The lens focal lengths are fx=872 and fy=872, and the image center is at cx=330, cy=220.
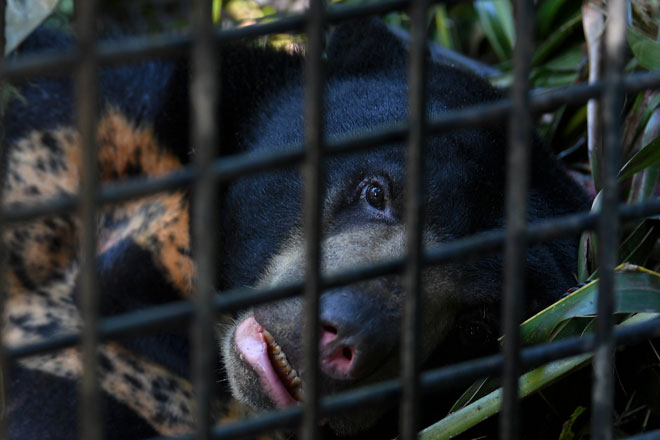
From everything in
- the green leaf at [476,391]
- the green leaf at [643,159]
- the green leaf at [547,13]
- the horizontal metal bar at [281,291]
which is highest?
the green leaf at [547,13]

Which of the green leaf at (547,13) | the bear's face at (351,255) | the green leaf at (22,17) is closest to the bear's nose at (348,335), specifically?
the bear's face at (351,255)

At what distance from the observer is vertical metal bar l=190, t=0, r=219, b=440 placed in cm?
96

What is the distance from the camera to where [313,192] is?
109 cm

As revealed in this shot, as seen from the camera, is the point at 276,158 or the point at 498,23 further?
the point at 498,23

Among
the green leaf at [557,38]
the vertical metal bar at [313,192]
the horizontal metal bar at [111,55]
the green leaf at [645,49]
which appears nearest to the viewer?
the horizontal metal bar at [111,55]

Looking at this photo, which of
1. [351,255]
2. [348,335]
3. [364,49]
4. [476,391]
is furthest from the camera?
[364,49]

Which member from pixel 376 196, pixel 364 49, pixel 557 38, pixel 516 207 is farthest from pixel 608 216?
pixel 557 38

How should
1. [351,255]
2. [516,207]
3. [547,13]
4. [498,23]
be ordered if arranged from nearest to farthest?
1. [516,207]
2. [351,255]
3. [547,13]
4. [498,23]

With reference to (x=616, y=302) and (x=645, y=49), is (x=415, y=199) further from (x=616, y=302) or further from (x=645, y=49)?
(x=645, y=49)

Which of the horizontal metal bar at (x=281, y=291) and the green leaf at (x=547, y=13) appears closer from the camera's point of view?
the horizontal metal bar at (x=281, y=291)

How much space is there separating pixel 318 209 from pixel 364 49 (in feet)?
5.89

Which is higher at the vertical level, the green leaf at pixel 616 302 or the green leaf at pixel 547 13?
the green leaf at pixel 547 13

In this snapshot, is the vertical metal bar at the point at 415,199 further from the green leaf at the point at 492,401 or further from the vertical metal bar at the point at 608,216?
the green leaf at the point at 492,401

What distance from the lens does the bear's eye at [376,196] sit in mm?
2348
